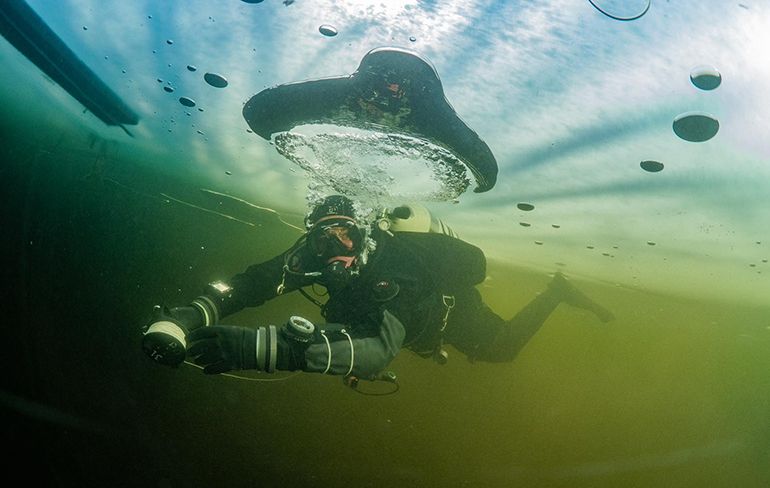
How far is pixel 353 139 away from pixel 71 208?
36.6 metres

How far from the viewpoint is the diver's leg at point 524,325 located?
7586 millimetres

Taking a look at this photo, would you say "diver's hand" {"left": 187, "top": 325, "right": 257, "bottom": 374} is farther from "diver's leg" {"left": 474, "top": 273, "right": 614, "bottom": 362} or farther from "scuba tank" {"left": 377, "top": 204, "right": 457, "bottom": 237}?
"diver's leg" {"left": 474, "top": 273, "right": 614, "bottom": 362}

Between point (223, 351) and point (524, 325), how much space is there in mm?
6848

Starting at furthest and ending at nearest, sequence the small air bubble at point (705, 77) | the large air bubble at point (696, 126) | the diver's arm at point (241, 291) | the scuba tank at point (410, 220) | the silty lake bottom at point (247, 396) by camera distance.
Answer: the silty lake bottom at point (247, 396) < the scuba tank at point (410, 220) < the diver's arm at point (241, 291) < the large air bubble at point (696, 126) < the small air bubble at point (705, 77)

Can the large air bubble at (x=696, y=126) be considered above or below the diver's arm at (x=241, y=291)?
above

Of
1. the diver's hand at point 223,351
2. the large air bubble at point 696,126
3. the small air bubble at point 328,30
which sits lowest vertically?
the diver's hand at point 223,351

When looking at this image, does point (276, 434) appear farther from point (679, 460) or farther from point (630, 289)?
point (679, 460)

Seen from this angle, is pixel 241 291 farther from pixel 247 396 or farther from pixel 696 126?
pixel 247 396

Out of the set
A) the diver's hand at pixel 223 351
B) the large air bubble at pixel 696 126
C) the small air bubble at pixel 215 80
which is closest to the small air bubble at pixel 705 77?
the large air bubble at pixel 696 126

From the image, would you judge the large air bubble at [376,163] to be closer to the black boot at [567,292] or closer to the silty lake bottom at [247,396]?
the black boot at [567,292]

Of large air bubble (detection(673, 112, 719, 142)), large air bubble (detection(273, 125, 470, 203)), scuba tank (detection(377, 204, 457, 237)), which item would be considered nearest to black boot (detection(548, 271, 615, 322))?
large air bubble (detection(273, 125, 470, 203))

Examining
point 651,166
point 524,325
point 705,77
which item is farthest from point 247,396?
point 705,77

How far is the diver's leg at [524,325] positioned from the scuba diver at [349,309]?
3 cm

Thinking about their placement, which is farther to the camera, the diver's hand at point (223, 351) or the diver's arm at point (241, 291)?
the diver's arm at point (241, 291)
